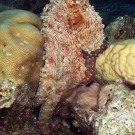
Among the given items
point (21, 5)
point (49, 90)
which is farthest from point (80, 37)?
point (21, 5)

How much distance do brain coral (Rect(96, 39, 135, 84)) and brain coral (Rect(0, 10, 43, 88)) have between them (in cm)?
93

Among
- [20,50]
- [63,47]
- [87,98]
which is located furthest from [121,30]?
[20,50]

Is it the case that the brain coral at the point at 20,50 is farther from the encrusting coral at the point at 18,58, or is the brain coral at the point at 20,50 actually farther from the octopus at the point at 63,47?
the octopus at the point at 63,47

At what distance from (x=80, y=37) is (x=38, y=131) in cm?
145

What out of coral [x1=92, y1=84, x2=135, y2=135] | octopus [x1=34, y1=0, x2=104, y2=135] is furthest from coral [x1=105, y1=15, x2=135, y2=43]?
coral [x1=92, y1=84, x2=135, y2=135]

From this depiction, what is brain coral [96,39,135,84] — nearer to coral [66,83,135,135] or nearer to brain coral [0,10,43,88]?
coral [66,83,135,135]

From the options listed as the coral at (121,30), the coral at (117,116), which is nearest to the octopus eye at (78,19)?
the coral at (121,30)

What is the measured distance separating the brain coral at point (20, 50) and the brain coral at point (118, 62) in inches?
36.8

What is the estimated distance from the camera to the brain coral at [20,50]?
2.36m

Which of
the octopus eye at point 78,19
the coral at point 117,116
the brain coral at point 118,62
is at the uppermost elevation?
the octopus eye at point 78,19

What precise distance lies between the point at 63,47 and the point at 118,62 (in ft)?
2.48

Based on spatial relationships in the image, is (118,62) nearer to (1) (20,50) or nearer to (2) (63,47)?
(2) (63,47)

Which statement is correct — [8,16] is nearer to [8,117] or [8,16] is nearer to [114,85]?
[8,117]

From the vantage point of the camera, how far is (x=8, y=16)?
2838 mm
